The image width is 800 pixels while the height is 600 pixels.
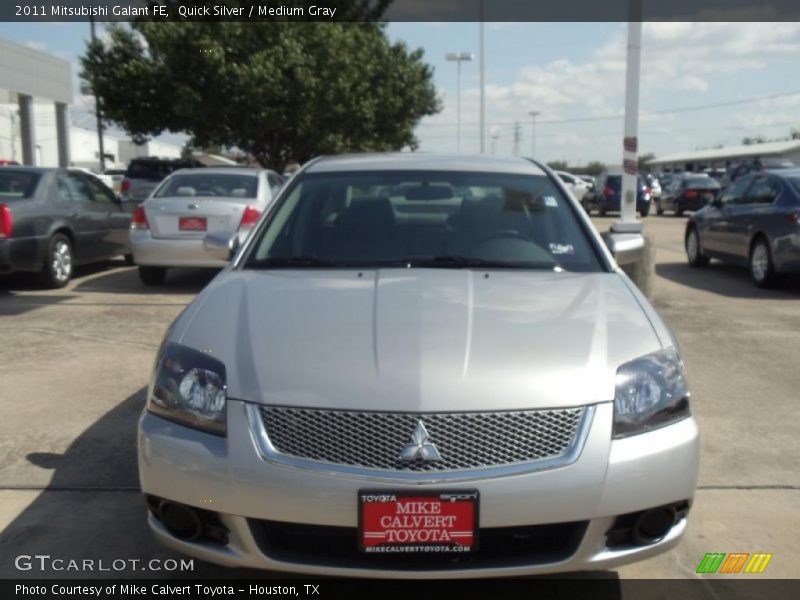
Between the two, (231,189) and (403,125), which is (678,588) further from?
(403,125)

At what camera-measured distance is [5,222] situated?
9.45 metres

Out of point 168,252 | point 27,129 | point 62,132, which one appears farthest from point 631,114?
point 62,132

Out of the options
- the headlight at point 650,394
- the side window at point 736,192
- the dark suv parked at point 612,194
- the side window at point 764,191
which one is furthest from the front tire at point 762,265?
the dark suv parked at point 612,194

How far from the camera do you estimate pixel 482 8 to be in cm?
2642

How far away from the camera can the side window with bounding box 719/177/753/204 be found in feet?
38.0

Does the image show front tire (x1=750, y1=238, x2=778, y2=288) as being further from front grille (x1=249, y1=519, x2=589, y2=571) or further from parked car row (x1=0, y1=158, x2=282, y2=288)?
front grille (x1=249, y1=519, x2=589, y2=571)

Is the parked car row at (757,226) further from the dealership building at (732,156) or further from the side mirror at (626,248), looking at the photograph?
the dealership building at (732,156)

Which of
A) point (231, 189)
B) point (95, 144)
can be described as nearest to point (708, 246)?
point (231, 189)

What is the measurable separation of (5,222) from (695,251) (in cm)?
940

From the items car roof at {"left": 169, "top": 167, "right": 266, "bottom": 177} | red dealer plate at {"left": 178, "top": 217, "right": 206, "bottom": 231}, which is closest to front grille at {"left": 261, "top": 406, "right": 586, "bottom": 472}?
red dealer plate at {"left": 178, "top": 217, "right": 206, "bottom": 231}

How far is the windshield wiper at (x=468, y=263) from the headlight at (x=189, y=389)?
4.08ft
